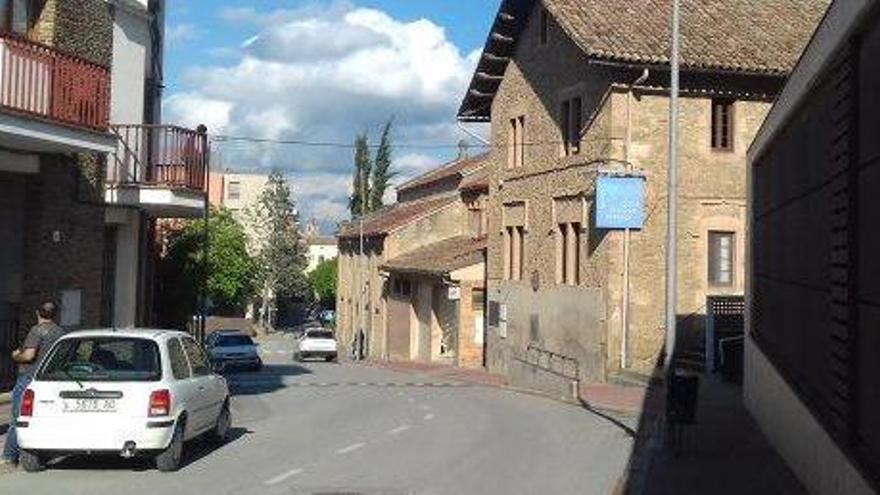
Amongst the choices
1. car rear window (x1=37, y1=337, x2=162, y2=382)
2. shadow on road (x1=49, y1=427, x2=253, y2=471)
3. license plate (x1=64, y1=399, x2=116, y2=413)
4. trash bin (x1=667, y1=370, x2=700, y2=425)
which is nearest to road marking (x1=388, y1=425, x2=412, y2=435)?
shadow on road (x1=49, y1=427, x2=253, y2=471)

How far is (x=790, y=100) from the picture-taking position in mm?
12961

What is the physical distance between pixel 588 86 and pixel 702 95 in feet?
10.2

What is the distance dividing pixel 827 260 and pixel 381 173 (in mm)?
77361

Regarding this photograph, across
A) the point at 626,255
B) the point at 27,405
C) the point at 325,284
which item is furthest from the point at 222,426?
the point at 325,284

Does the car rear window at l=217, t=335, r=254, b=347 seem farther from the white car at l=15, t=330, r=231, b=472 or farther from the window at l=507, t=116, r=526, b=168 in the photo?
the white car at l=15, t=330, r=231, b=472

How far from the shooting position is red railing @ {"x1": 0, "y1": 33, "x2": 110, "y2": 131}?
1612cm

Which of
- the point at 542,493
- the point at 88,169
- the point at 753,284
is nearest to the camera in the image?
the point at 542,493

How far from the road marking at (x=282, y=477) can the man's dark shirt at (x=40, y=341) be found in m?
3.05

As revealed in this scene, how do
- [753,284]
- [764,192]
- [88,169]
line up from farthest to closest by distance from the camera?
[88,169] → [753,284] → [764,192]

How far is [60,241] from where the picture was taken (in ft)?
63.4

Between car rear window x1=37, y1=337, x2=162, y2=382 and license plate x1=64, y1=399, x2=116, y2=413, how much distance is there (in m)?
0.23

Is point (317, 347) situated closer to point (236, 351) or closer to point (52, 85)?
point (236, 351)

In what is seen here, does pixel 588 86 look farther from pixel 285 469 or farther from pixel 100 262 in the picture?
pixel 285 469

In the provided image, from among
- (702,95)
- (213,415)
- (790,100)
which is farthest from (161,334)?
(702,95)
